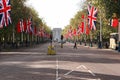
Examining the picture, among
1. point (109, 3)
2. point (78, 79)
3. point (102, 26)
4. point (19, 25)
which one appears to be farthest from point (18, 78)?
point (102, 26)

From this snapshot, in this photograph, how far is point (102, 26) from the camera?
98875 millimetres

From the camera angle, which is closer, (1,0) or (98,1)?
(98,1)

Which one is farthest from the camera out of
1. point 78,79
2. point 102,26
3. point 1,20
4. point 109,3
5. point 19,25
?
point 102,26

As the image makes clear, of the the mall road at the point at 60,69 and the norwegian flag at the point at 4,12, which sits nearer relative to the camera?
the the mall road at the point at 60,69

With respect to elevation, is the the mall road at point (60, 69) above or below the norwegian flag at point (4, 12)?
below

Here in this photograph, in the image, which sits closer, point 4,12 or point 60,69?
point 60,69

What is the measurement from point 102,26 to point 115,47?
20.3 m

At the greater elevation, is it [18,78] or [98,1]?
[98,1]

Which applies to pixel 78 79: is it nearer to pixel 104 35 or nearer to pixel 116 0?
pixel 116 0

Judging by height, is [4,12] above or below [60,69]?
above

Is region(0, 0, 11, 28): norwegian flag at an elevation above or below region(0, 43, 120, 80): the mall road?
above

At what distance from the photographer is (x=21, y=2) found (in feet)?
292

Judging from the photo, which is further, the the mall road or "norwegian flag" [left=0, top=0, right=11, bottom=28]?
"norwegian flag" [left=0, top=0, right=11, bottom=28]

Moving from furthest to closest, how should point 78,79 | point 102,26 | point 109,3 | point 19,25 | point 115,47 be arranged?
1. point 102,26
2. point 19,25
3. point 115,47
4. point 109,3
5. point 78,79
